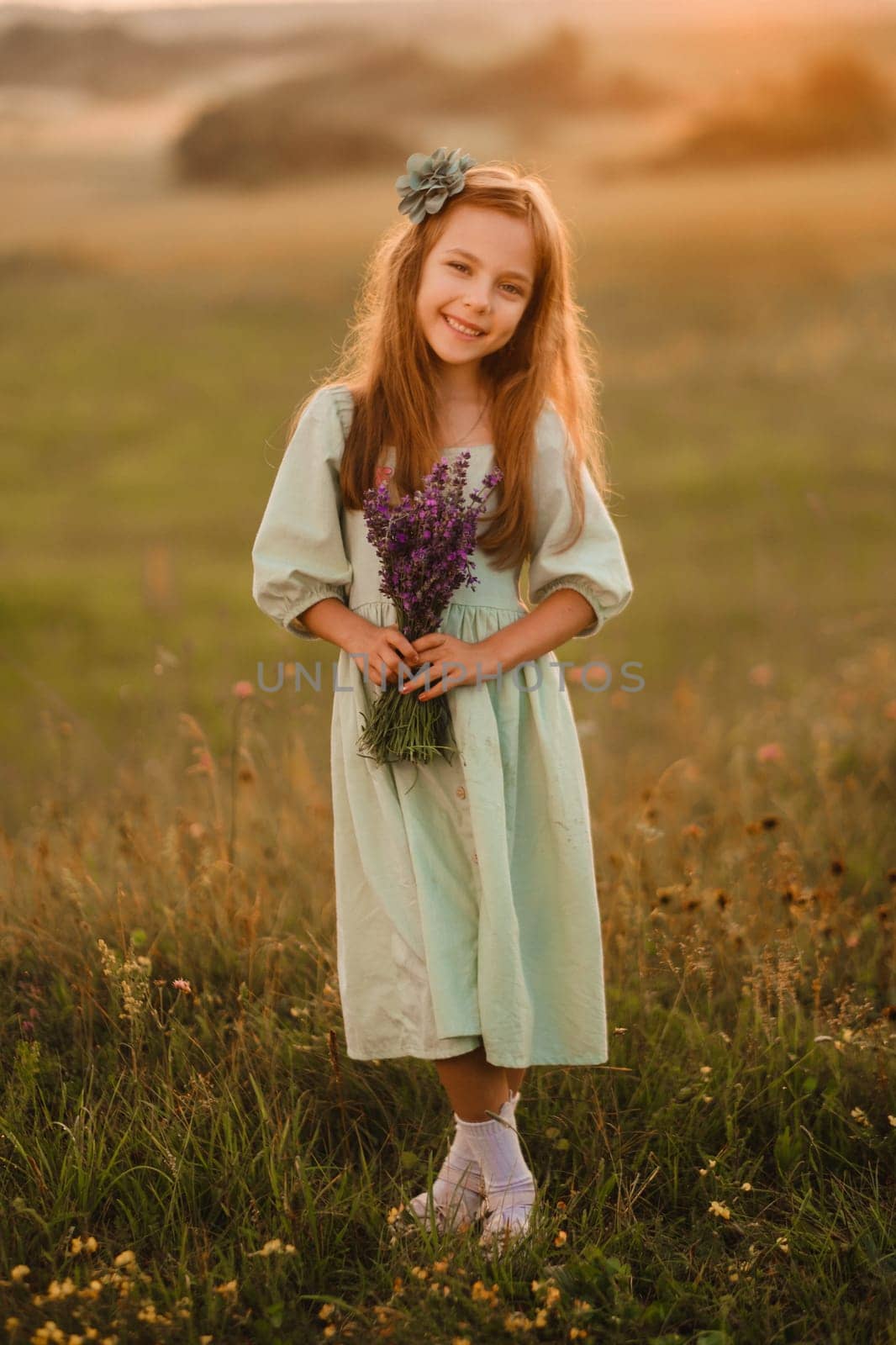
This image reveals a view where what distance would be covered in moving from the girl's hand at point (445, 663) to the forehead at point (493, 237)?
78 cm

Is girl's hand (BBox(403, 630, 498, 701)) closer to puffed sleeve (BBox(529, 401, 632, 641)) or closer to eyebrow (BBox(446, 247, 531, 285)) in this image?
puffed sleeve (BBox(529, 401, 632, 641))

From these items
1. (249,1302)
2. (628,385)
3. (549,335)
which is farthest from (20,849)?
(628,385)

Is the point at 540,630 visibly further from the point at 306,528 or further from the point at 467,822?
the point at 306,528

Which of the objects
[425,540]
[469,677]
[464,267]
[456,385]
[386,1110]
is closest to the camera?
[425,540]

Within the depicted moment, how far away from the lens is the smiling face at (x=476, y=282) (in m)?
2.56

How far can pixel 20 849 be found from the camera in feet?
13.0

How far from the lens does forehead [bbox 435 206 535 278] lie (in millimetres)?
2559

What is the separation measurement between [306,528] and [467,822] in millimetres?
680

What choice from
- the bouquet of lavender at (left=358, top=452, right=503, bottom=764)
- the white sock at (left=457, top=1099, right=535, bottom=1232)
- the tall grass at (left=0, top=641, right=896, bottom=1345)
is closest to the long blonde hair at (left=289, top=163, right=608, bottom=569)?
the bouquet of lavender at (left=358, top=452, right=503, bottom=764)

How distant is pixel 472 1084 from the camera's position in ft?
8.49

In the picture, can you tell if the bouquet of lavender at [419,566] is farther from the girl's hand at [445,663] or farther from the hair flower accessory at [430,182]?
the hair flower accessory at [430,182]

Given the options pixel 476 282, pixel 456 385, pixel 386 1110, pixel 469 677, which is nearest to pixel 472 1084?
pixel 386 1110

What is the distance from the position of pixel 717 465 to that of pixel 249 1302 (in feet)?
36.8

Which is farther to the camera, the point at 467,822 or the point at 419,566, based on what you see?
the point at 467,822
